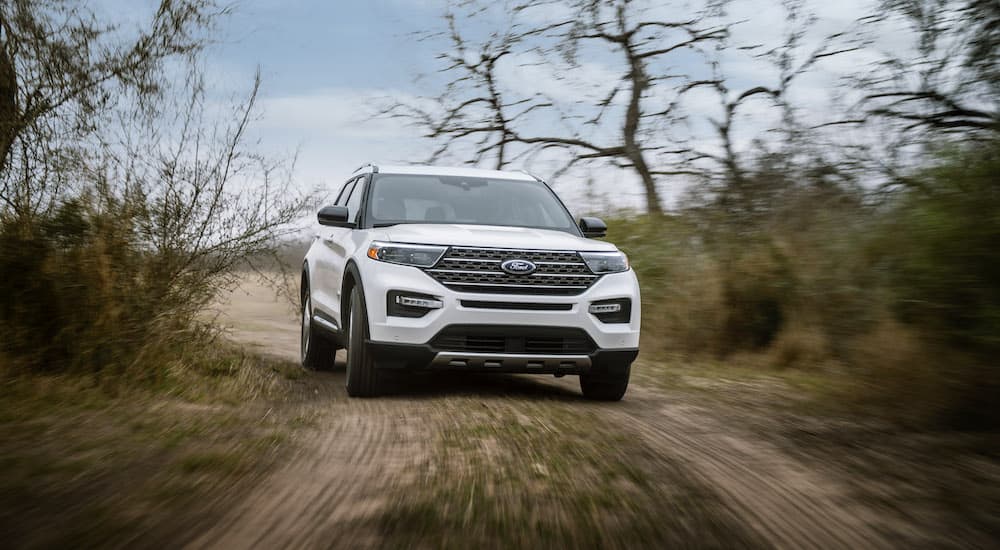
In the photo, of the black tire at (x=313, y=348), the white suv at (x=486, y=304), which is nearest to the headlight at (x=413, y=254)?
the white suv at (x=486, y=304)

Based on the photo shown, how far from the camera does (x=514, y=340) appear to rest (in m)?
6.84

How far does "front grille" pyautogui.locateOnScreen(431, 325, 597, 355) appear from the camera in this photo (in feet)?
22.1

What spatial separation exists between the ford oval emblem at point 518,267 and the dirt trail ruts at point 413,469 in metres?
1.00

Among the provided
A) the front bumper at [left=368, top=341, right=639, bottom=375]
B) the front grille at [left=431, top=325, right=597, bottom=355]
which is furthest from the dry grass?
the front grille at [left=431, top=325, right=597, bottom=355]

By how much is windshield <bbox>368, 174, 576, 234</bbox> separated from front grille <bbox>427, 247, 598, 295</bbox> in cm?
108

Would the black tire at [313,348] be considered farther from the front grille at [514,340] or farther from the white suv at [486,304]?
the front grille at [514,340]

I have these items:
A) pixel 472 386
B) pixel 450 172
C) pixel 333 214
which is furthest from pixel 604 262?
pixel 333 214

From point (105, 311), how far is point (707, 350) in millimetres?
6799

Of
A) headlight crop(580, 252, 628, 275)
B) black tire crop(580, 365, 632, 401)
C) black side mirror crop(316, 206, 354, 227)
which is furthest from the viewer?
black side mirror crop(316, 206, 354, 227)

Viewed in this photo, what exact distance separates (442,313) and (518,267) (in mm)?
614

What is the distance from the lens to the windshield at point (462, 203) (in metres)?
7.98

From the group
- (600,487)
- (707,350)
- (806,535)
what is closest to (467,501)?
(600,487)

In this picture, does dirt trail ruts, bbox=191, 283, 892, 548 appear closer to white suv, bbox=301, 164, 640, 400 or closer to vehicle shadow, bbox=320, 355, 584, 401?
vehicle shadow, bbox=320, 355, 584, 401

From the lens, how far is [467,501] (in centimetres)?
409
